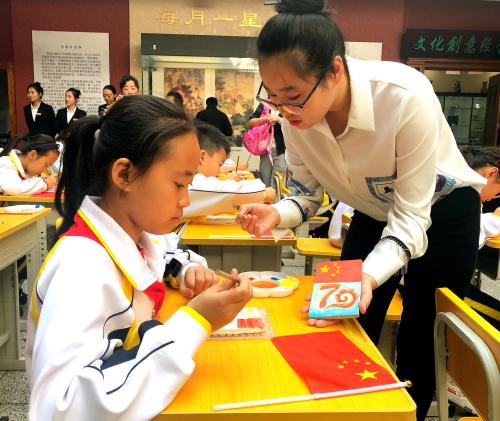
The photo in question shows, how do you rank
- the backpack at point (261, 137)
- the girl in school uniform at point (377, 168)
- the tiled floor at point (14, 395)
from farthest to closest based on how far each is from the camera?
the backpack at point (261, 137), the tiled floor at point (14, 395), the girl in school uniform at point (377, 168)

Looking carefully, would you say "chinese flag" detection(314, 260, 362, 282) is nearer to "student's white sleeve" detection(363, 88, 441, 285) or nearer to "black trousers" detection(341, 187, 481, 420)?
"student's white sleeve" detection(363, 88, 441, 285)

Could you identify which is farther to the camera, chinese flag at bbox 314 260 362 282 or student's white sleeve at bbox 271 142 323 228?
student's white sleeve at bbox 271 142 323 228

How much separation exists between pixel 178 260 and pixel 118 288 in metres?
0.44

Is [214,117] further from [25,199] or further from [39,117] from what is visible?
[25,199]

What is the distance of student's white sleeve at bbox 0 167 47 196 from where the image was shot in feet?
9.64

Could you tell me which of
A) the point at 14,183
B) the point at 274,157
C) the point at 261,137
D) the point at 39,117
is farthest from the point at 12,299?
the point at 39,117

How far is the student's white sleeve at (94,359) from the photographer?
2.25 ft

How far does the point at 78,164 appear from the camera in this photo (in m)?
0.99

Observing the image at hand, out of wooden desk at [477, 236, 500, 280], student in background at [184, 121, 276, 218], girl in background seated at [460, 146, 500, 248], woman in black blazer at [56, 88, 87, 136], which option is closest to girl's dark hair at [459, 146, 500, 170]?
girl in background seated at [460, 146, 500, 248]

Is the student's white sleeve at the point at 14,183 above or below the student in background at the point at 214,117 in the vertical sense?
below

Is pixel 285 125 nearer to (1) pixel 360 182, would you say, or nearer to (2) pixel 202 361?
(1) pixel 360 182

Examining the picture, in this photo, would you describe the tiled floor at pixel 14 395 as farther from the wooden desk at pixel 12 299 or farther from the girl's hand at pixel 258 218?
the girl's hand at pixel 258 218

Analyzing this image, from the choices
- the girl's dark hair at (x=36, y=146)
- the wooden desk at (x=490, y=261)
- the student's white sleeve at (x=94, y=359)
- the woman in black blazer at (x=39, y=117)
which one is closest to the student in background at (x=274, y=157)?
the girl's dark hair at (x=36, y=146)

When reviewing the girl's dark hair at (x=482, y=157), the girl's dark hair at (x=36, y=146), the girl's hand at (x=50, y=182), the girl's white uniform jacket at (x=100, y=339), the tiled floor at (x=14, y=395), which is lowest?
the tiled floor at (x=14, y=395)
